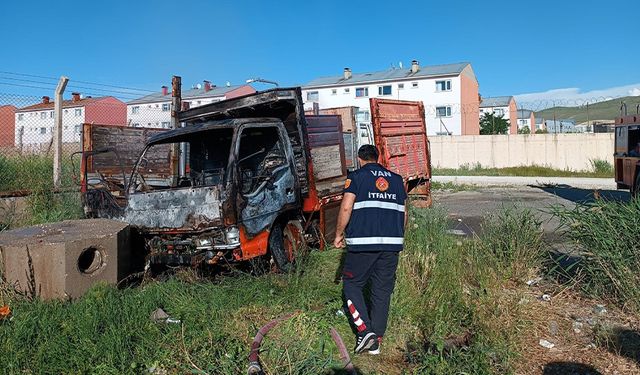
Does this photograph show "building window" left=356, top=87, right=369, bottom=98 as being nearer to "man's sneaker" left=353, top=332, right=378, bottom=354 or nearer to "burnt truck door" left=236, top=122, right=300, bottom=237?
"burnt truck door" left=236, top=122, right=300, bottom=237

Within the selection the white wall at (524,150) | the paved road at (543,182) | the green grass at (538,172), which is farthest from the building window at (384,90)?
the paved road at (543,182)

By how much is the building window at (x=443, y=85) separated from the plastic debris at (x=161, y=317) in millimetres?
45479

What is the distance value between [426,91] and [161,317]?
46.1 m

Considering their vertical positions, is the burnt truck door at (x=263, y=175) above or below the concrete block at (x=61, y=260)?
above

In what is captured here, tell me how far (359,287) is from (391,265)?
0.32 meters

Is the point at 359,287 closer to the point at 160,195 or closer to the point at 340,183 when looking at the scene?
the point at 160,195

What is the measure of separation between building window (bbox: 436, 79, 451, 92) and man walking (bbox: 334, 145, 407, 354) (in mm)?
44835

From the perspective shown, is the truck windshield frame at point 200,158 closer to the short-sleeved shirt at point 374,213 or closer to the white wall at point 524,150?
the short-sleeved shirt at point 374,213

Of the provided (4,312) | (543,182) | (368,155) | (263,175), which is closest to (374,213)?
(368,155)

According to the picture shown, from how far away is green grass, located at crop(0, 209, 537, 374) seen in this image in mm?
3521

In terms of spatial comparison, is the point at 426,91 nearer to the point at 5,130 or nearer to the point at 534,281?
the point at 5,130

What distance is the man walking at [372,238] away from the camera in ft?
13.5

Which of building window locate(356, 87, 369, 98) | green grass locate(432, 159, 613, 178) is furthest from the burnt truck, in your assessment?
building window locate(356, 87, 369, 98)

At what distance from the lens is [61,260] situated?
4.79 meters
